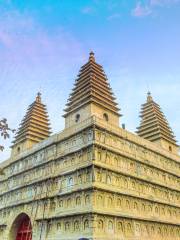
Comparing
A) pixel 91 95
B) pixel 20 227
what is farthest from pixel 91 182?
pixel 20 227

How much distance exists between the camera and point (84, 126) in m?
27.0

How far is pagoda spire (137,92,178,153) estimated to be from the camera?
40.1 meters

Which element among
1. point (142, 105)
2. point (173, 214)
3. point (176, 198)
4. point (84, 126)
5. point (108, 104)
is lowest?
point (173, 214)

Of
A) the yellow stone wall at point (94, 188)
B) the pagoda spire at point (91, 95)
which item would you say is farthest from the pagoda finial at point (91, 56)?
the yellow stone wall at point (94, 188)

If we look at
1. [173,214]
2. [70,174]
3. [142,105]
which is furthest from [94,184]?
[142,105]

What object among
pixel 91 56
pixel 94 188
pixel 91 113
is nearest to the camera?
pixel 94 188

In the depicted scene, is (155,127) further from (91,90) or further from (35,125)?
(35,125)

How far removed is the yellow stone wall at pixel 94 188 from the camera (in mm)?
23516

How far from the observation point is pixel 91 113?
30203mm

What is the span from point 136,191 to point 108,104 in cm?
1106

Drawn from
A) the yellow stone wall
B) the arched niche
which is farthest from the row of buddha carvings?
the arched niche

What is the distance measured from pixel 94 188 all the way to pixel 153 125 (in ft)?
70.6

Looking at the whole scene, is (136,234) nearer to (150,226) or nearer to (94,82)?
(150,226)

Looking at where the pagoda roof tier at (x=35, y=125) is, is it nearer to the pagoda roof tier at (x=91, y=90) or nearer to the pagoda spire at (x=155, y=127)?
the pagoda roof tier at (x=91, y=90)
